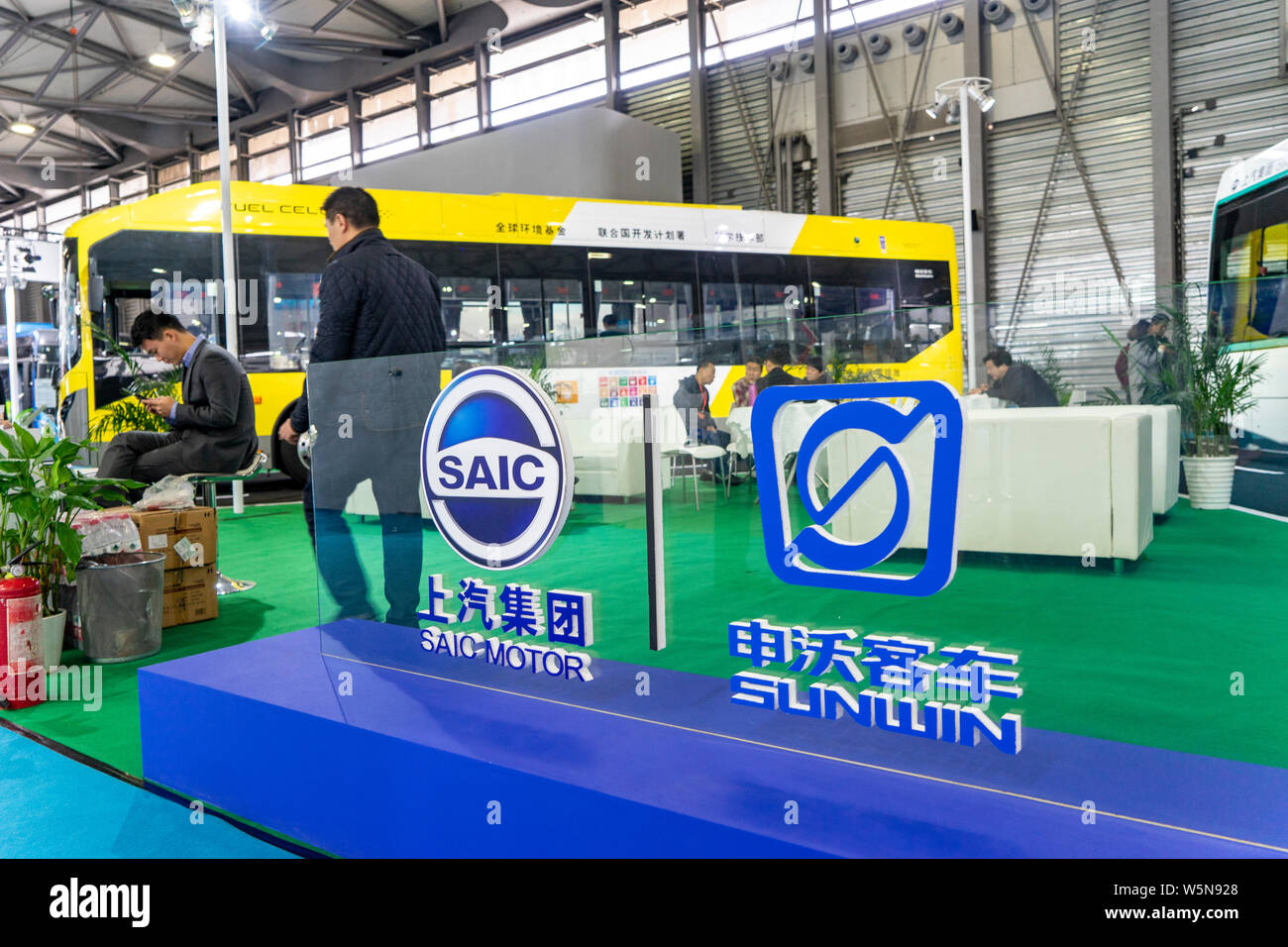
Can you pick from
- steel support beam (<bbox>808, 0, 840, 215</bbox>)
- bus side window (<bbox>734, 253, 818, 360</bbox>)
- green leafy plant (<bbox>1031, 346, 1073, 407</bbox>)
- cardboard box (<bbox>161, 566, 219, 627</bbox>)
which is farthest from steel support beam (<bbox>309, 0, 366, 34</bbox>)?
green leafy plant (<bbox>1031, 346, 1073, 407</bbox>)

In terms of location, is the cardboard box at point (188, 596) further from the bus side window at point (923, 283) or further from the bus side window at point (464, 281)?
the bus side window at point (923, 283)

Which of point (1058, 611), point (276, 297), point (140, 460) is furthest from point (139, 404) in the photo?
point (1058, 611)

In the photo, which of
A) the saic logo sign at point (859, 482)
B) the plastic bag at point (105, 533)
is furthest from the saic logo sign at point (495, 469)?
the plastic bag at point (105, 533)

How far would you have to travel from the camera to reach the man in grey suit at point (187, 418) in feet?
14.5

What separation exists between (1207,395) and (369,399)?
186cm

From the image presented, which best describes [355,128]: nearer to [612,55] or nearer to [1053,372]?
[612,55]

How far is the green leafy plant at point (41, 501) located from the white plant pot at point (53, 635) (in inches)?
4.0

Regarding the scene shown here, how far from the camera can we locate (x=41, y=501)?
138 inches

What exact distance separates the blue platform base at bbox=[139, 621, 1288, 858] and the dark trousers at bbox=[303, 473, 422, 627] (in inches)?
2.6

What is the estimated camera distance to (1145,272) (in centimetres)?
1149

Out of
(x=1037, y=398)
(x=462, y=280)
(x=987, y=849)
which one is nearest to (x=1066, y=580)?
(x=1037, y=398)

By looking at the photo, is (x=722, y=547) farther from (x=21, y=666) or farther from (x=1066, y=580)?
(x=21, y=666)

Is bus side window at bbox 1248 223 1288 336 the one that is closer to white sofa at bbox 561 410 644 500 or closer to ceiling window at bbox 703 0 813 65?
white sofa at bbox 561 410 644 500

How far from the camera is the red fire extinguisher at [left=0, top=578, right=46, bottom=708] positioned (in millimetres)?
3301
